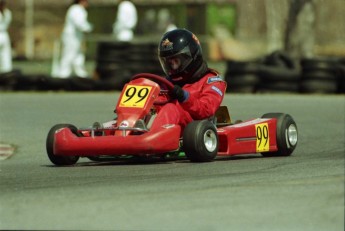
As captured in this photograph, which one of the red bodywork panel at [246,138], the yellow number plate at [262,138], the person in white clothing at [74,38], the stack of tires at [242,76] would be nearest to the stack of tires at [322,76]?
the stack of tires at [242,76]

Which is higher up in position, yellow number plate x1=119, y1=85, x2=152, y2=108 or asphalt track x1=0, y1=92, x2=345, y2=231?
yellow number plate x1=119, y1=85, x2=152, y2=108

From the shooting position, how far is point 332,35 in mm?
37000

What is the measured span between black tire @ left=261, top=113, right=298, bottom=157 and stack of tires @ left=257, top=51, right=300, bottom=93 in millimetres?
8594

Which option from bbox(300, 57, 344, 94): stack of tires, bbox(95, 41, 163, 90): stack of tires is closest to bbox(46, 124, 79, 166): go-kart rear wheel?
bbox(300, 57, 344, 94): stack of tires

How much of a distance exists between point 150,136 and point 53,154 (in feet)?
3.16

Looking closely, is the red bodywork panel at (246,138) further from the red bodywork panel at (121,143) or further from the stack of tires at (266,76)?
the stack of tires at (266,76)

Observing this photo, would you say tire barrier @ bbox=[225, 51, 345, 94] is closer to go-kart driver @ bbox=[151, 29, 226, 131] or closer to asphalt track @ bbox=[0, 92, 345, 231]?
asphalt track @ bbox=[0, 92, 345, 231]

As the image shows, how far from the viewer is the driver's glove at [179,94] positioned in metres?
8.95

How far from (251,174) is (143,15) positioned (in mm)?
26585

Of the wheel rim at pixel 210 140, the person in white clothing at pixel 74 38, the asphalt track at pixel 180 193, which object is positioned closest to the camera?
the asphalt track at pixel 180 193

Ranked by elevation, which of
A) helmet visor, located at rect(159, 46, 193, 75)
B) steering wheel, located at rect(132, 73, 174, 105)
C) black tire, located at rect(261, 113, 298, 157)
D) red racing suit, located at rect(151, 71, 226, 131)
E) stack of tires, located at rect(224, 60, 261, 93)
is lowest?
stack of tires, located at rect(224, 60, 261, 93)

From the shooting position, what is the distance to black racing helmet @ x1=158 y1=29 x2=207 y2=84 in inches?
369

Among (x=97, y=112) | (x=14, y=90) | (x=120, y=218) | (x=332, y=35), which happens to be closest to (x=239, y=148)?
(x=120, y=218)

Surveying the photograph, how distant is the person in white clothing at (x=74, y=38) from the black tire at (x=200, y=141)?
13.7m
